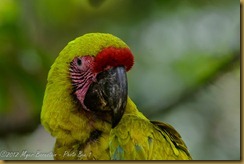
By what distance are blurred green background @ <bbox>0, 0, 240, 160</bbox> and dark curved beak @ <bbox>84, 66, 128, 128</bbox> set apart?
0.27 metres

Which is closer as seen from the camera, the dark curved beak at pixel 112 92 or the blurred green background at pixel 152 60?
the dark curved beak at pixel 112 92

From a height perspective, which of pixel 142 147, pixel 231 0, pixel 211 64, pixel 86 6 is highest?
pixel 231 0

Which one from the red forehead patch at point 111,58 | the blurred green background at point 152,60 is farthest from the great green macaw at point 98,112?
the blurred green background at point 152,60

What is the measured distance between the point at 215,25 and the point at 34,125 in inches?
30.2

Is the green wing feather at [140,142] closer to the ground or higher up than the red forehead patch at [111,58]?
closer to the ground

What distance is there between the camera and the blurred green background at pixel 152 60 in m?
1.71

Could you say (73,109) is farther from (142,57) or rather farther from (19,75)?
(142,57)

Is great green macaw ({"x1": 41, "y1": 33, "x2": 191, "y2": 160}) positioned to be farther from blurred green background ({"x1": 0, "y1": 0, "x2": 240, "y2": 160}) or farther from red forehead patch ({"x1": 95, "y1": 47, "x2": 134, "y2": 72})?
blurred green background ({"x1": 0, "y1": 0, "x2": 240, "y2": 160})

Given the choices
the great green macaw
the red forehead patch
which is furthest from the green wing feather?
the red forehead patch

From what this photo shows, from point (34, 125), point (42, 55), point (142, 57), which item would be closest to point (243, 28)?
point (142, 57)

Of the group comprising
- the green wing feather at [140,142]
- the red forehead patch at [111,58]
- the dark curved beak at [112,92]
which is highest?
the red forehead patch at [111,58]

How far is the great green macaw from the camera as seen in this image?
4.84 ft

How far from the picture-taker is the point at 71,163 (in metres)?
1.54

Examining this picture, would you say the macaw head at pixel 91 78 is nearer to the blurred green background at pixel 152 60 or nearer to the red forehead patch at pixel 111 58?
the red forehead patch at pixel 111 58
